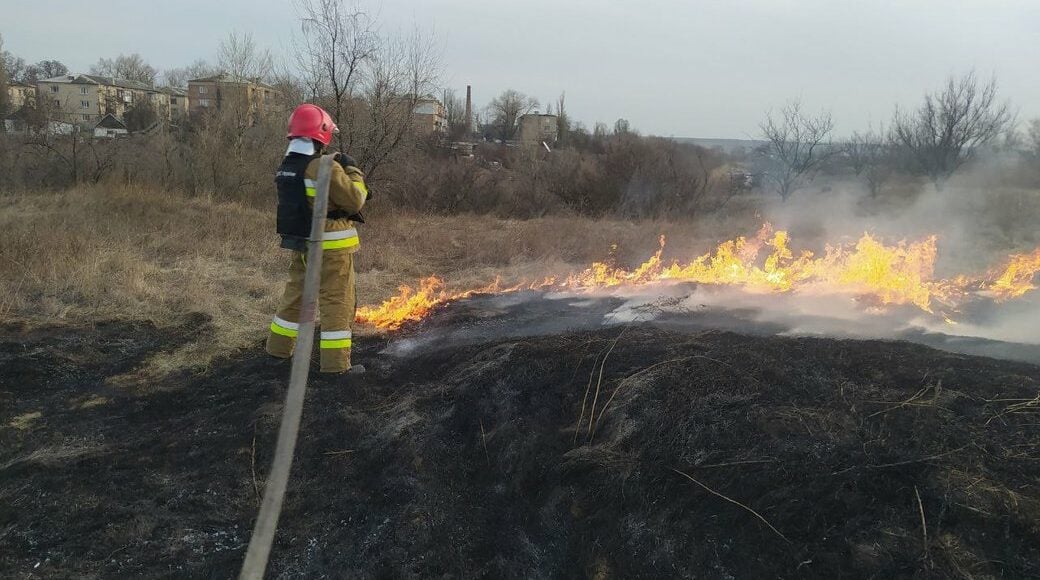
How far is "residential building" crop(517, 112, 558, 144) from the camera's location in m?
48.3

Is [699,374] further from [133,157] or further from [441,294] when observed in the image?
[133,157]

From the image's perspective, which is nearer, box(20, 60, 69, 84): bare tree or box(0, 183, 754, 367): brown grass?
box(0, 183, 754, 367): brown grass

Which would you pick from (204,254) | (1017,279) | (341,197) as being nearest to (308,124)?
(341,197)

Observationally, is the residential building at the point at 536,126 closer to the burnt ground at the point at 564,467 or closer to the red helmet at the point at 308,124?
the red helmet at the point at 308,124

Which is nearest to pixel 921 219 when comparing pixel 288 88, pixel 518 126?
pixel 288 88

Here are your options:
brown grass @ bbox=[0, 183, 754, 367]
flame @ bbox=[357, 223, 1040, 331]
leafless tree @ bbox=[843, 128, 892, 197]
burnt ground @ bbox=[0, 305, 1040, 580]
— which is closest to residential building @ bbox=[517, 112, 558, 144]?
leafless tree @ bbox=[843, 128, 892, 197]

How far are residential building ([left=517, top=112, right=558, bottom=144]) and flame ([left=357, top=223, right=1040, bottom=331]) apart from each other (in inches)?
1523

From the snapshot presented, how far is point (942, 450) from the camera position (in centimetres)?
307

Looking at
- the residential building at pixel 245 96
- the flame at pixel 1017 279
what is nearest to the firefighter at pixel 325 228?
the flame at pixel 1017 279

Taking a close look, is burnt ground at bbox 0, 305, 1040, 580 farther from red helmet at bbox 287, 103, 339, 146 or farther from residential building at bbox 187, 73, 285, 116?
residential building at bbox 187, 73, 285, 116

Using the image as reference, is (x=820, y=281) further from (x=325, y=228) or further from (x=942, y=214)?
(x=942, y=214)

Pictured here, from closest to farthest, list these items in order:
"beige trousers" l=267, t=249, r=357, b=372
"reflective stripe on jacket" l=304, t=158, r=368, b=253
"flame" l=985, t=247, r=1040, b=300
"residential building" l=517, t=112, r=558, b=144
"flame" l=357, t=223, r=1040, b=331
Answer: "reflective stripe on jacket" l=304, t=158, r=368, b=253 < "beige trousers" l=267, t=249, r=357, b=372 < "flame" l=357, t=223, r=1040, b=331 < "flame" l=985, t=247, r=1040, b=300 < "residential building" l=517, t=112, r=558, b=144

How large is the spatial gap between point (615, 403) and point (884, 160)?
99.1 ft

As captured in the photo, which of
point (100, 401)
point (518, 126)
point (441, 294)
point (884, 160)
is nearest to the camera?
point (100, 401)
